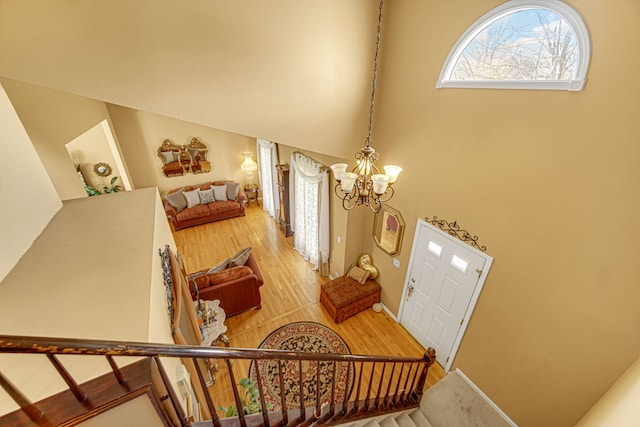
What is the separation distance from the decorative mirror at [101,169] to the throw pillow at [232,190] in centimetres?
293

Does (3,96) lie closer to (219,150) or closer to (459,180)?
(459,180)

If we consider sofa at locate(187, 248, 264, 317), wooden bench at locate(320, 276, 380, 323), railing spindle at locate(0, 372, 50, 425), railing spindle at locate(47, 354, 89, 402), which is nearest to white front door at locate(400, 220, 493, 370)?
wooden bench at locate(320, 276, 380, 323)

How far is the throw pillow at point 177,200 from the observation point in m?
7.37

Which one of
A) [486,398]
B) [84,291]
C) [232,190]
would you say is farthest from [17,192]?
[232,190]

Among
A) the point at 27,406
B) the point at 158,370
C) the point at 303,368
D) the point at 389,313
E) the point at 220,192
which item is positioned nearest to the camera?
the point at 27,406

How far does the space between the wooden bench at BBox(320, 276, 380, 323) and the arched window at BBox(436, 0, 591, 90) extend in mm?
3375

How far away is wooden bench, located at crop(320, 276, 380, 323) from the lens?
14.8 ft

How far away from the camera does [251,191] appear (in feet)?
28.6

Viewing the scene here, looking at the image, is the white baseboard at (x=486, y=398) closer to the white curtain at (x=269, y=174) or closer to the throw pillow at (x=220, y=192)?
the white curtain at (x=269, y=174)

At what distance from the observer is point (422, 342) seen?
420 centimetres

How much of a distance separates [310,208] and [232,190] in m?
3.61

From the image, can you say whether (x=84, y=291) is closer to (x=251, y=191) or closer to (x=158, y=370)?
(x=158, y=370)

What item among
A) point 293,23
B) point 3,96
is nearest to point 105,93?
point 3,96

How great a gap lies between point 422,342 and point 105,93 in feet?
16.5
